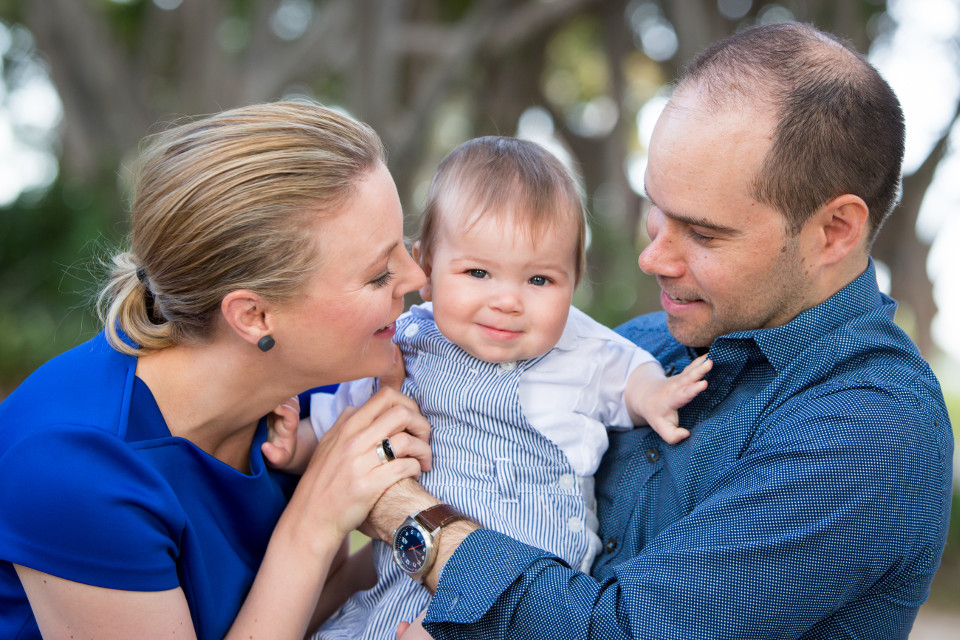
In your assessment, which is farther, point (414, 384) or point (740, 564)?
point (414, 384)

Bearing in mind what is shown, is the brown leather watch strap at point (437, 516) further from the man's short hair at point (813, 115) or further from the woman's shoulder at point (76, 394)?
the man's short hair at point (813, 115)

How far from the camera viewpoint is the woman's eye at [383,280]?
7.36 ft

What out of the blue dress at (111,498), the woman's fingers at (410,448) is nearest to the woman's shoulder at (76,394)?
the blue dress at (111,498)

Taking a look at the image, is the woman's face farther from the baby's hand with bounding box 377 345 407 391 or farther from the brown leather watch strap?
the brown leather watch strap

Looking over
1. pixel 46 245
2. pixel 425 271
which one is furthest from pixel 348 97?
pixel 425 271

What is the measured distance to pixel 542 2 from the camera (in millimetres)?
9047

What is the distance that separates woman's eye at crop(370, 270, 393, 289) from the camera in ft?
7.36

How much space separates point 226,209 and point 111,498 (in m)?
0.69

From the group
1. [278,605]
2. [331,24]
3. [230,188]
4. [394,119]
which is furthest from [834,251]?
[331,24]

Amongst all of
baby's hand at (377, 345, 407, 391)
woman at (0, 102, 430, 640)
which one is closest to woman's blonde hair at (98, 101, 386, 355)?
woman at (0, 102, 430, 640)

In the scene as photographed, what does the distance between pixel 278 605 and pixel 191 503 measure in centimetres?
33

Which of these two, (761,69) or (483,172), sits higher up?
(761,69)

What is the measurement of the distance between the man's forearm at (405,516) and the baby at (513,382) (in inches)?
4.9

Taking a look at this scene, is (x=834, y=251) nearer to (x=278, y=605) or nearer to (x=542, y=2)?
(x=278, y=605)
